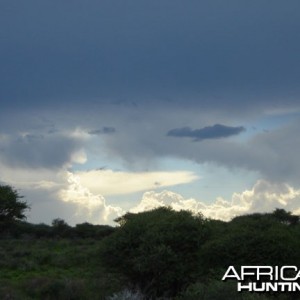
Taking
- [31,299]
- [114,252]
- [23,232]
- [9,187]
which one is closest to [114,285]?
[114,252]

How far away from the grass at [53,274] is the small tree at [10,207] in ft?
22.1

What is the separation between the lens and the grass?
27.7 meters

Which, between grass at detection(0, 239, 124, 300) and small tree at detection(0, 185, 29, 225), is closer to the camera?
grass at detection(0, 239, 124, 300)

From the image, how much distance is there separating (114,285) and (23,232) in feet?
145

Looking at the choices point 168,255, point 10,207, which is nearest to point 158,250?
point 168,255

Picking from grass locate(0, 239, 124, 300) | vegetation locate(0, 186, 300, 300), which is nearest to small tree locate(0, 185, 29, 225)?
grass locate(0, 239, 124, 300)

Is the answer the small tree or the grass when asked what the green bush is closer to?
the grass

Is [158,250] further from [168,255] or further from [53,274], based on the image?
[53,274]

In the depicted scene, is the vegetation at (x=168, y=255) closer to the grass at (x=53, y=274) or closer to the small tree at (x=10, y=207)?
the grass at (x=53, y=274)

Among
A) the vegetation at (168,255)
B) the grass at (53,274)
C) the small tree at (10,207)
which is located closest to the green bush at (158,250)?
the vegetation at (168,255)

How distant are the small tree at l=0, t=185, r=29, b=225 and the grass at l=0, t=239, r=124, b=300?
22.1ft

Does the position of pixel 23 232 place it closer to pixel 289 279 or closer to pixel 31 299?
pixel 31 299

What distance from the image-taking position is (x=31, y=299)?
26719 mm

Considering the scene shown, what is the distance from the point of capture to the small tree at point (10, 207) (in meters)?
63.0
